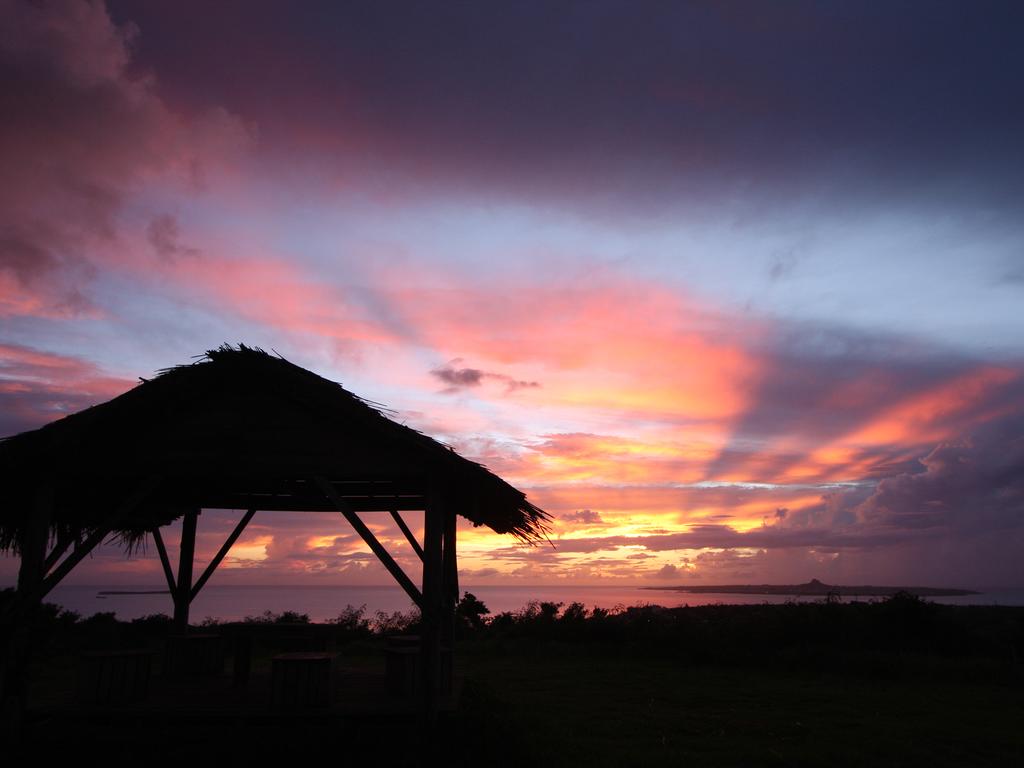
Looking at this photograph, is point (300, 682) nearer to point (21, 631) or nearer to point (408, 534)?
point (408, 534)

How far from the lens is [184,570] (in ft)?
35.7

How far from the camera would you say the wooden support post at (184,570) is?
10.8 m

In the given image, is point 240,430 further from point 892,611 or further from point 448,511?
point 892,611

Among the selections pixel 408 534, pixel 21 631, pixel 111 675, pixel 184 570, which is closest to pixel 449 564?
pixel 408 534

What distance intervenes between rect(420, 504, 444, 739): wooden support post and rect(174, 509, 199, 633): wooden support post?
502 centimetres

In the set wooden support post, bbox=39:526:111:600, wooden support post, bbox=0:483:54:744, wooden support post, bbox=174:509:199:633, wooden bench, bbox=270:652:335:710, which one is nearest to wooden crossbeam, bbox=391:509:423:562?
wooden bench, bbox=270:652:335:710

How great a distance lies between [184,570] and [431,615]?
17.2 feet

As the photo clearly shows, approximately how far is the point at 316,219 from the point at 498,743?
8504 millimetres

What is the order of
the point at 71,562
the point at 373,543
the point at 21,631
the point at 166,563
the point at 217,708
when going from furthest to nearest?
the point at 166,563
the point at 217,708
the point at 373,543
the point at 71,562
the point at 21,631

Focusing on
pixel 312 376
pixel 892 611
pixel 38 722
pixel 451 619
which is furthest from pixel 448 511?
pixel 892 611

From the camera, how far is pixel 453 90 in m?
11.6

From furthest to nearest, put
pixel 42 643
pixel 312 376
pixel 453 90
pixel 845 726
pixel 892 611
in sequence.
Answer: pixel 892 611, pixel 42 643, pixel 453 90, pixel 845 726, pixel 312 376

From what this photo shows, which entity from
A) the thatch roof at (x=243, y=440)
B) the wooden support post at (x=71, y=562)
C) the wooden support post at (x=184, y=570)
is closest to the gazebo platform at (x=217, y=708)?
the wooden support post at (x=71, y=562)

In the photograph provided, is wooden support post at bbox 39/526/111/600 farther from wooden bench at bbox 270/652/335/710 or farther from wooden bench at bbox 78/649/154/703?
wooden bench at bbox 270/652/335/710
